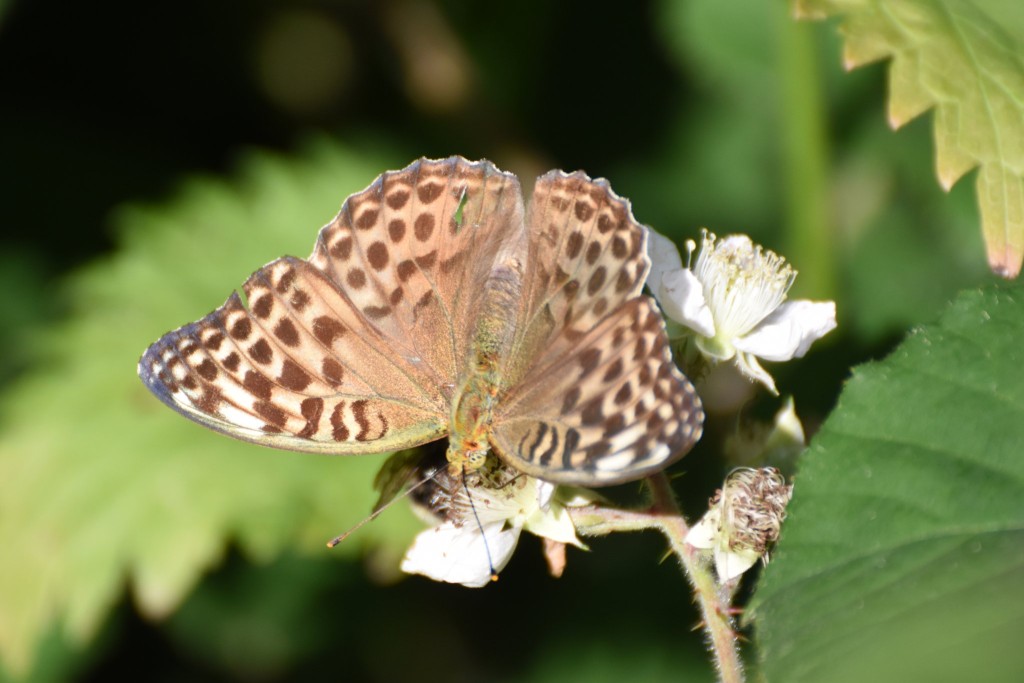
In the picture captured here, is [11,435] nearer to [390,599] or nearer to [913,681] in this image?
[390,599]

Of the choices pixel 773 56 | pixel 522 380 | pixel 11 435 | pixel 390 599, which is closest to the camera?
pixel 522 380

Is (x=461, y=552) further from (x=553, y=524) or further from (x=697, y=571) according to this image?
(x=697, y=571)

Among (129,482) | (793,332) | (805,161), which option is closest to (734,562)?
(793,332)

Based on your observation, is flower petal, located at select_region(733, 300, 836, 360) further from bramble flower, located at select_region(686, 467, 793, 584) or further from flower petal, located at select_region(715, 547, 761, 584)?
flower petal, located at select_region(715, 547, 761, 584)

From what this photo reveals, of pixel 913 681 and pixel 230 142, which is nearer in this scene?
pixel 913 681

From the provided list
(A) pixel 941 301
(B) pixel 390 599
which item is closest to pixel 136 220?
(B) pixel 390 599

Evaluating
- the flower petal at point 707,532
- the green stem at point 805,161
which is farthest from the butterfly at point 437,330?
the green stem at point 805,161
